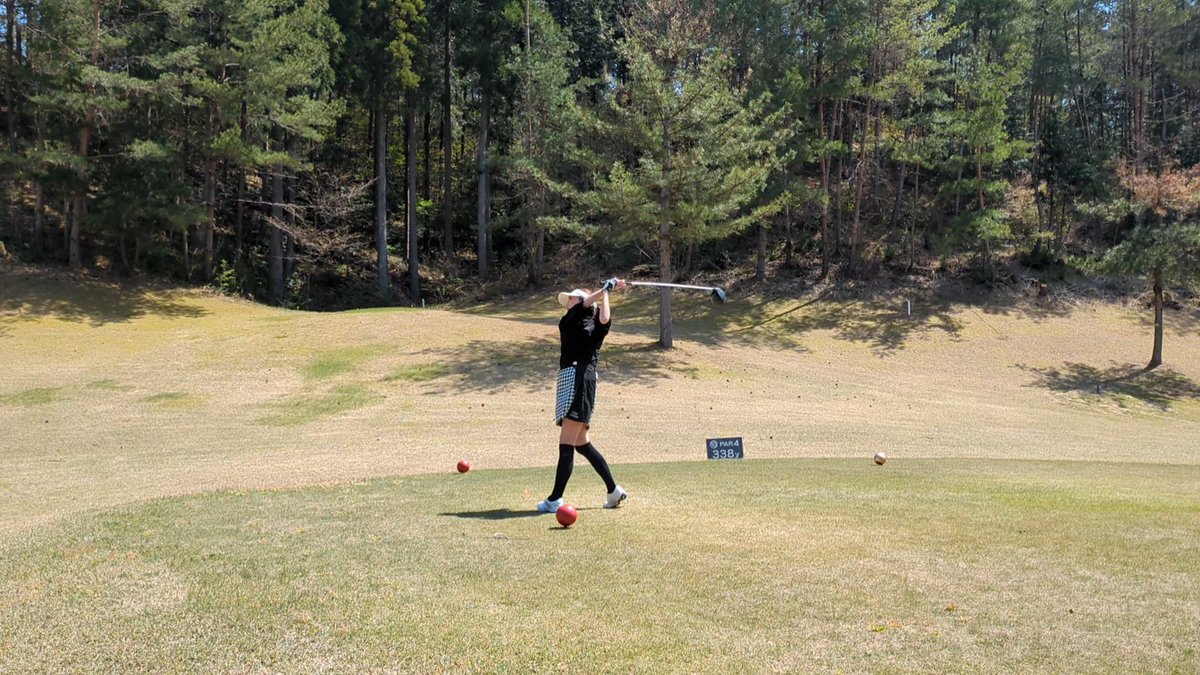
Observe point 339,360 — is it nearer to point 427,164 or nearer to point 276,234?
point 276,234

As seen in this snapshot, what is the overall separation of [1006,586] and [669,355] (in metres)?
21.1

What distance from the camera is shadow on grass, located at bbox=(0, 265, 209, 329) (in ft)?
90.4

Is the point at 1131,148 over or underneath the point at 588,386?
over

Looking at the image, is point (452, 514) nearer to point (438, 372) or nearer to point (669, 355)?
point (438, 372)

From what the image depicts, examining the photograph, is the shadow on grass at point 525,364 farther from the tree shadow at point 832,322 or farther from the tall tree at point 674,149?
the tree shadow at point 832,322

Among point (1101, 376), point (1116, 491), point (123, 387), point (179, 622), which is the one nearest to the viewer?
point (179, 622)

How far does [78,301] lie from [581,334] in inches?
1156

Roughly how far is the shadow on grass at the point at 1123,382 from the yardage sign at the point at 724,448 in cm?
1970

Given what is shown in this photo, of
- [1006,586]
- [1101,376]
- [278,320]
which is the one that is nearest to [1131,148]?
[1101,376]

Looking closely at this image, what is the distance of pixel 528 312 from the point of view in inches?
1538

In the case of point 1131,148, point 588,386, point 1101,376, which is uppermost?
point 1131,148

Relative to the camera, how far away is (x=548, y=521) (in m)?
→ 6.91

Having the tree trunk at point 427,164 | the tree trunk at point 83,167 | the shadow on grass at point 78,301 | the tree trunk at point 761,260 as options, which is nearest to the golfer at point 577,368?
the shadow on grass at point 78,301

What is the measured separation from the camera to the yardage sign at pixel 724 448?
36.3ft
